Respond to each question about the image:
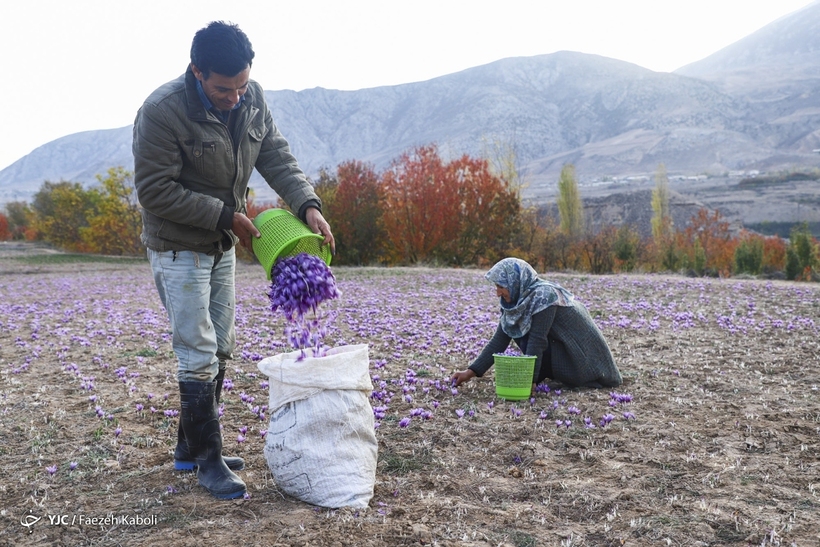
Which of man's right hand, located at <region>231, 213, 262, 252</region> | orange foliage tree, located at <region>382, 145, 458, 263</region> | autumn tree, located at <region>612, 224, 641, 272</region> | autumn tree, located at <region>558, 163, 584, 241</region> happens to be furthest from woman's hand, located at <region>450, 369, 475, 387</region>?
autumn tree, located at <region>558, 163, 584, 241</region>

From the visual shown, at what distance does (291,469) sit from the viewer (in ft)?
11.9

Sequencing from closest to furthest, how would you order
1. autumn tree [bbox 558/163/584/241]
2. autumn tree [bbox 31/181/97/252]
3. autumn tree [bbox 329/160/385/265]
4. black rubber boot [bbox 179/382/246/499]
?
black rubber boot [bbox 179/382/246/499], autumn tree [bbox 329/160/385/265], autumn tree [bbox 31/181/97/252], autumn tree [bbox 558/163/584/241]

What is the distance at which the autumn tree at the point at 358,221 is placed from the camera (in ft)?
88.2

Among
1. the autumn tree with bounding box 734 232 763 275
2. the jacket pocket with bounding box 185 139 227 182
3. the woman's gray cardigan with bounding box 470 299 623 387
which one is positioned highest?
the jacket pocket with bounding box 185 139 227 182

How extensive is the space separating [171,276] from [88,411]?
256 cm

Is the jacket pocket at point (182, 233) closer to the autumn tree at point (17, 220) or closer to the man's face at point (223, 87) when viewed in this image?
the man's face at point (223, 87)

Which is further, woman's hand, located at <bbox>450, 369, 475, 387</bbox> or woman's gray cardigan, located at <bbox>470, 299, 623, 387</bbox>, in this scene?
woman's hand, located at <bbox>450, 369, 475, 387</bbox>

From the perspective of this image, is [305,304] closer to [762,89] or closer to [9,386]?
[9,386]

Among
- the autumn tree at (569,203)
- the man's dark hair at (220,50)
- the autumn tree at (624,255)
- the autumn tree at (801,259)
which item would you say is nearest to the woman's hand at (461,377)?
the man's dark hair at (220,50)

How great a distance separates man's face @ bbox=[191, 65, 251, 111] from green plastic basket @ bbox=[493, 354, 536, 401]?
120 inches

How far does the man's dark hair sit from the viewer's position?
3.40 m

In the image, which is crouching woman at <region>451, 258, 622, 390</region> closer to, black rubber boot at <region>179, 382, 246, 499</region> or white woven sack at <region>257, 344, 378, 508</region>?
white woven sack at <region>257, 344, 378, 508</region>

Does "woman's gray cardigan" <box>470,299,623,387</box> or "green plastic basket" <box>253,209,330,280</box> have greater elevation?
"green plastic basket" <box>253,209,330,280</box>

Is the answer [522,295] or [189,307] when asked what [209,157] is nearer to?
[189,307]
